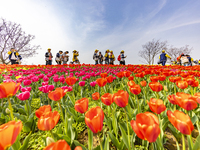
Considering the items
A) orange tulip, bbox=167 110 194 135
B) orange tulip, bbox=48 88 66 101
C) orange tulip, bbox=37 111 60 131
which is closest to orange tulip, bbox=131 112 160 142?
orange tulip, bbox=167 110 194 135

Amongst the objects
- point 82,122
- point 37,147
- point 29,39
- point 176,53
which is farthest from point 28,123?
point 176,53

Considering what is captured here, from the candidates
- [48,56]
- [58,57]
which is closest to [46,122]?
[48,56]

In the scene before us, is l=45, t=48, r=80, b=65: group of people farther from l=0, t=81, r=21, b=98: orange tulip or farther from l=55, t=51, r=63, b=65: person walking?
l=0, t=81, r=21, b=98: orange tulip

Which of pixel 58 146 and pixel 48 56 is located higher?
pixel 48 56

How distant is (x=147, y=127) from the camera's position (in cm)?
59

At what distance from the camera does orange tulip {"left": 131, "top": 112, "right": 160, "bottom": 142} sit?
1.91 feet

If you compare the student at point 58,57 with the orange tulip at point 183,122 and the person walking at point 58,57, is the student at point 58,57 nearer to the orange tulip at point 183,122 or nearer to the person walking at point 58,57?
the person walking at point 58,57

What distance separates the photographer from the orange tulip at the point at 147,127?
582 mm

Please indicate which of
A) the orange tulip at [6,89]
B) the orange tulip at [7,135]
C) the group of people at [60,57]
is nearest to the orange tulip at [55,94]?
the orange tulip at [6,89]

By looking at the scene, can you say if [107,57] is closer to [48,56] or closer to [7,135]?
[48,56]

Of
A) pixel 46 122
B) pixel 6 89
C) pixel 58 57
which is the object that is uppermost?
pixel 58 57

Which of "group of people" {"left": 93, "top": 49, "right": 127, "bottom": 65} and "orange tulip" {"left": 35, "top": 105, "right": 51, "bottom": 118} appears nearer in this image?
"orange tulip" {"left": 35, "top": 105, "right": 51, "bottom": 118}

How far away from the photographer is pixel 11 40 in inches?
1104

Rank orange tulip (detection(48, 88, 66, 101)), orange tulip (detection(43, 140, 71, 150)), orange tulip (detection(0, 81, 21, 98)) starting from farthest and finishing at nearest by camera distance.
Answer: orange tulip (detection(48, 88, 66, 101)) < orange tulip (detection(0, 81, 21, 98)) < orange tulip (detection(43, 140, 71, 150))
